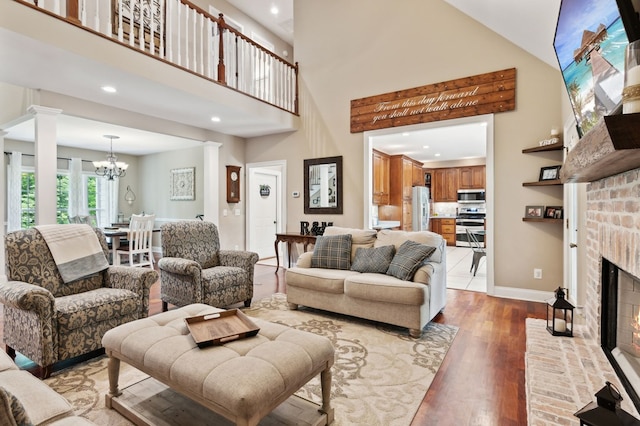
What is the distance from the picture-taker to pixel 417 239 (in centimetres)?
350

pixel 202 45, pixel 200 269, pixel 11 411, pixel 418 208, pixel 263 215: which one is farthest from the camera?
pixel 418 208

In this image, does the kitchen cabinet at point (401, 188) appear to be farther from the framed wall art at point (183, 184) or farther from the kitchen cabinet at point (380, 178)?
the framed wall art at point (183, 184)

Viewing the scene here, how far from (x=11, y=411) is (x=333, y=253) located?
122 inches

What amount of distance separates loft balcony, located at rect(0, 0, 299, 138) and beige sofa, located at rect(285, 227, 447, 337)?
2.56 m

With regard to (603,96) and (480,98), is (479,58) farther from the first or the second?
(603,96)

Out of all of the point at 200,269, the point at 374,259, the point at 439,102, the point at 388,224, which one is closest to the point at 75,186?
the point at 200,269

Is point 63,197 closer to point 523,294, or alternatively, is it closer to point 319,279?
point 319,279

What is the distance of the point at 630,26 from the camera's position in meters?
1.25

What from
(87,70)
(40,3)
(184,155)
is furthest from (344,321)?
(184,155)

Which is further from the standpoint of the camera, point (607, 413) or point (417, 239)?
point (417, 239)

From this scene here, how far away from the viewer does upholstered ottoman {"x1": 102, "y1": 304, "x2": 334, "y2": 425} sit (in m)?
1.36

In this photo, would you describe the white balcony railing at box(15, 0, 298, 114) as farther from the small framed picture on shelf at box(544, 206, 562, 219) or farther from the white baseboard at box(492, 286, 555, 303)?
the white baseboard at box(492, 286, 555, 303)

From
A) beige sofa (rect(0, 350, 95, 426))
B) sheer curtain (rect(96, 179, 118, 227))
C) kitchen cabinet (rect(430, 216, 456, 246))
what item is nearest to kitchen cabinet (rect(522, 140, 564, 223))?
beige sofa (rect(0, 350, 95, 426))

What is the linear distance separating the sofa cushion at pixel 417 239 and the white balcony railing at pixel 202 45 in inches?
117
